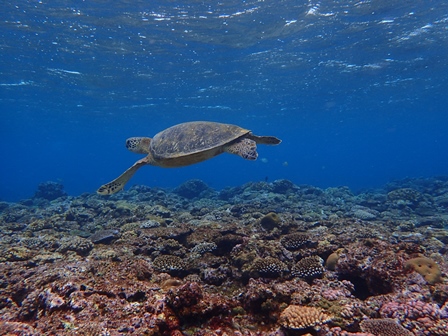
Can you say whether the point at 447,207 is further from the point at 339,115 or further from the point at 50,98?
the point at 50,98

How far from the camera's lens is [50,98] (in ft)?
106

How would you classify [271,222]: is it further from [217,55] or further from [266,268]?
[217,55]

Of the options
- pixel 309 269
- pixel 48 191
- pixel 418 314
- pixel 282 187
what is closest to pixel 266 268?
pixel 309 269

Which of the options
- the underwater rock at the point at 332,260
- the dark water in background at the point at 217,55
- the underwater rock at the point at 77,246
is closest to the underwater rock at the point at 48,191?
the dark water in background at the point at 217,55

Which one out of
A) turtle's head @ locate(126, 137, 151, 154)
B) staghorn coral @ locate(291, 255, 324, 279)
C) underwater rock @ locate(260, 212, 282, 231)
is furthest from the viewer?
turtle's head @ locate(126, 137, 151, 154)

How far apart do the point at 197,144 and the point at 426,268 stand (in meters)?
5.76

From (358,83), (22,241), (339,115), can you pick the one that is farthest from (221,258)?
(339,115)

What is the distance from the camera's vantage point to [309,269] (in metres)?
5.06

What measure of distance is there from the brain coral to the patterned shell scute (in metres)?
4.93

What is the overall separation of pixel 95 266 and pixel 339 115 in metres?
51.6

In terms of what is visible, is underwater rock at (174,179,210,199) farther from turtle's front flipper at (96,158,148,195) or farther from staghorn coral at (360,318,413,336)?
staghorn coral at (360,318,413,336)

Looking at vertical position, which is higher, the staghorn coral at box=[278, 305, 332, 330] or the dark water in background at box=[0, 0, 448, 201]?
the dark water in background at box=[0, 0, 448, 201]

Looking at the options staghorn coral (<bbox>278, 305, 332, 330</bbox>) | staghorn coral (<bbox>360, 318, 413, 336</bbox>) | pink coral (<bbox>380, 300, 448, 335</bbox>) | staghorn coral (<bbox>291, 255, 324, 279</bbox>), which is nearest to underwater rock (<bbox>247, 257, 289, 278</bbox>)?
staghorn coral (<bbox>291, 255, 324, 279</bbox>)

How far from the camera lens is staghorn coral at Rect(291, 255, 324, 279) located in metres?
5.01
